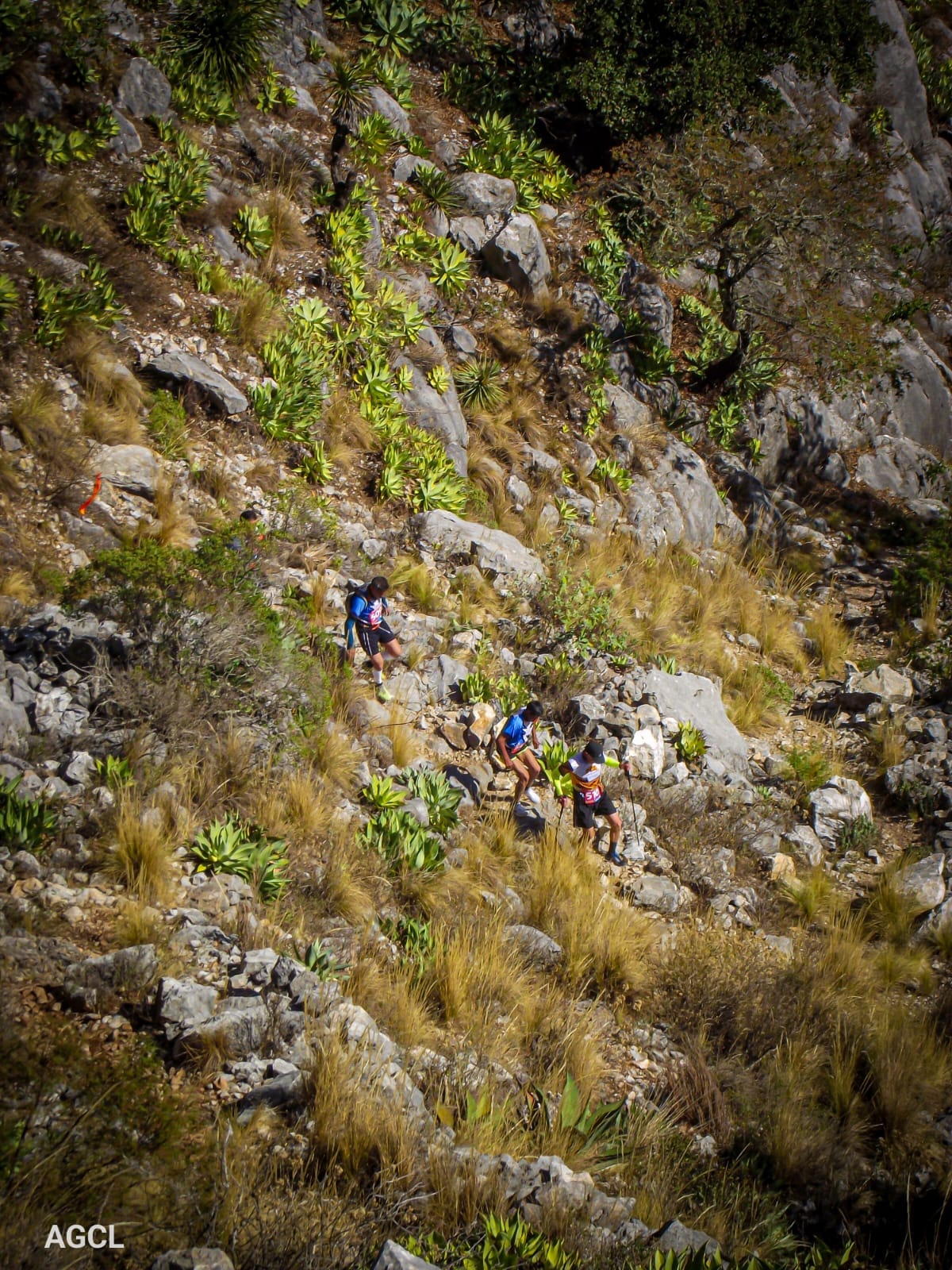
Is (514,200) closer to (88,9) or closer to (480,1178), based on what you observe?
(88,9)

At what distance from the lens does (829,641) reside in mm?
11508

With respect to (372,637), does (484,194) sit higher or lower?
higher

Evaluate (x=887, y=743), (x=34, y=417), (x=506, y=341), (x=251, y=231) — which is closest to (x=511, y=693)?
(x=887, y=743)

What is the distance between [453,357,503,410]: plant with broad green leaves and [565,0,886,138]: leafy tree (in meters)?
6.40

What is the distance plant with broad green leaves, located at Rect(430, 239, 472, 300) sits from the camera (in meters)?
13.1

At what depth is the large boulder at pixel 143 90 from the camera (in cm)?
1099

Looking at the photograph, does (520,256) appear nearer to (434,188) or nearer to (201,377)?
(434,188)

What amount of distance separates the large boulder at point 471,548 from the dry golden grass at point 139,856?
5.79 metres

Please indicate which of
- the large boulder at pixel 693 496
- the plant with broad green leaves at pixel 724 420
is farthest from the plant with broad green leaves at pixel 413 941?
the plant with broad green leaves at pixel 724 420

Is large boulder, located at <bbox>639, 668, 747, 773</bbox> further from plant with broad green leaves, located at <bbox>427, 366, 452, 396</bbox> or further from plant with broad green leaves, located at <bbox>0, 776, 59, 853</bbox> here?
plant with broad green leaves, located at <bbox>0, 776, 59, 853</bbox>

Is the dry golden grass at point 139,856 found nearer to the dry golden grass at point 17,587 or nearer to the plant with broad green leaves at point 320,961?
the plant with broad green leaves at point 320,961

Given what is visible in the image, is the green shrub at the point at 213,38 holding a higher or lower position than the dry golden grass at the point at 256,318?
higher

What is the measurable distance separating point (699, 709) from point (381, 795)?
166 inches

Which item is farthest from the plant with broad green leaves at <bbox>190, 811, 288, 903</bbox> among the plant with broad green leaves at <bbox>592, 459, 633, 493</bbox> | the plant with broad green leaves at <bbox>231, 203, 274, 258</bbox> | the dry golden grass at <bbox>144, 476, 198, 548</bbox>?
the plant with broad green leaves at <bbox>592, 459, 633, 493</bbox>
